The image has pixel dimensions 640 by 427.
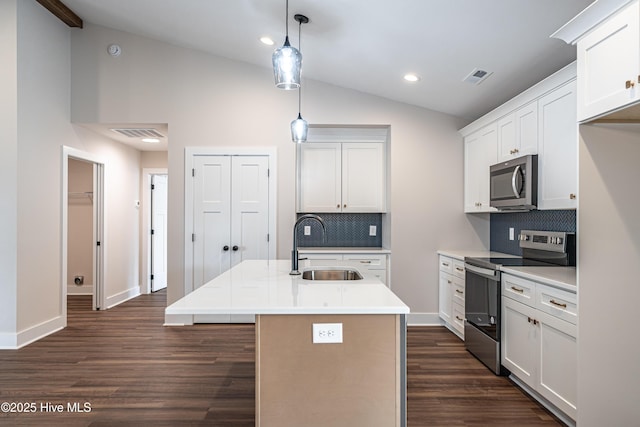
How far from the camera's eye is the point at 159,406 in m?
2.54

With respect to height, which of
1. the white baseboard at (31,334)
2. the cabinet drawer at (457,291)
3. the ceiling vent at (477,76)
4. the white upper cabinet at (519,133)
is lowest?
the white baseboard at (31,334)

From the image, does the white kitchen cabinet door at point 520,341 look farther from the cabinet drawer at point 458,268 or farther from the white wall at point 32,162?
the white wall at point 32,162

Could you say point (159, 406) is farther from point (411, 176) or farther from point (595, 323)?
point (411, 176)

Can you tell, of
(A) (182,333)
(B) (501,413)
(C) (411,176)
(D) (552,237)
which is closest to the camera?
(B) (501,413)

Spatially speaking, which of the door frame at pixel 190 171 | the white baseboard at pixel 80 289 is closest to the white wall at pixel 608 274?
the door frame at pixel 190 171

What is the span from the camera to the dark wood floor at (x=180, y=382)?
94.4 inches

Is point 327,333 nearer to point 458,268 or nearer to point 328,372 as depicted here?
point 328,372

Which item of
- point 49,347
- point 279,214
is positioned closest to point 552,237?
point 279,214

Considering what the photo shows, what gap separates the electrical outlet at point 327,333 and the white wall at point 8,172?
3.46 meters

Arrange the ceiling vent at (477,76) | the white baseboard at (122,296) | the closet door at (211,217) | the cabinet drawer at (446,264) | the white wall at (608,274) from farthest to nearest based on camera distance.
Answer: the white baseboard at (122,296), the closet door at (211,217), the cabinet drawer at (446,264), the ceiling vent at (477,76), the white wall at (608,274)

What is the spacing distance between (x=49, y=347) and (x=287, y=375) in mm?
3138

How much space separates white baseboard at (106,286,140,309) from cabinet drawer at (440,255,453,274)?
4441mm

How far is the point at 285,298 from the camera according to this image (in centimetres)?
184

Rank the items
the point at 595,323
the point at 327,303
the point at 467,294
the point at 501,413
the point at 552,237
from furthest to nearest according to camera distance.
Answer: the point at 467,294
the point at 552,237
the point at 501,413
the point at 595,323
the point at 327,303
